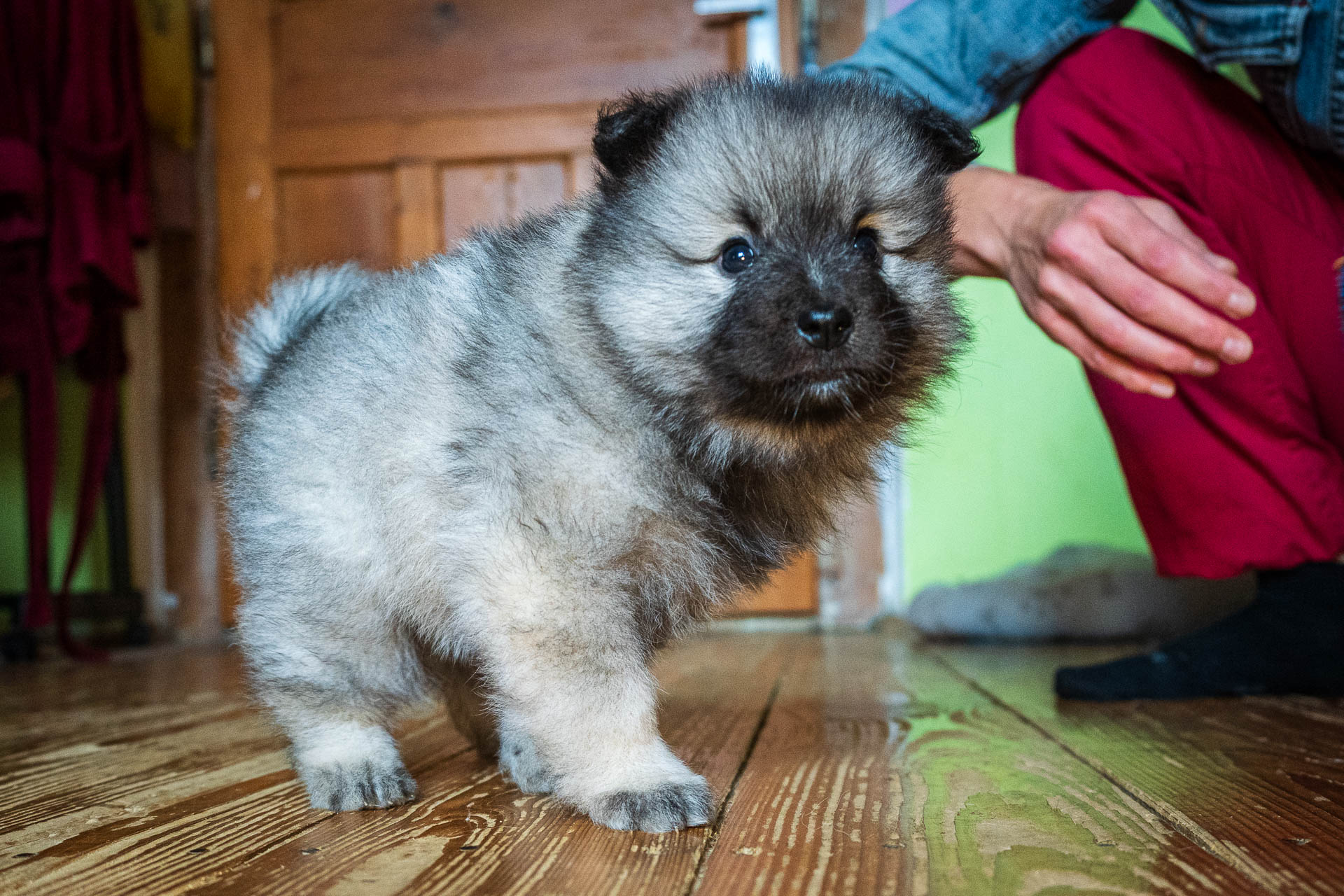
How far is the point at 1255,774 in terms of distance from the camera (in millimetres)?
1361

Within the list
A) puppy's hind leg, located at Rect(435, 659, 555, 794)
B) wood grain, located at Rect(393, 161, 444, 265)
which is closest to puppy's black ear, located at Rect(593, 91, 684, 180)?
puppy's hind leg, located at Rect(435, 659, 555, 794)

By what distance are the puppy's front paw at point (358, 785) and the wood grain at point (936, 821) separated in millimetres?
445

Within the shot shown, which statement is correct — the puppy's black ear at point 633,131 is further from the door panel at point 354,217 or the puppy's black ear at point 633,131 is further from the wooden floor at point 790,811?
the door panel at point 354,217

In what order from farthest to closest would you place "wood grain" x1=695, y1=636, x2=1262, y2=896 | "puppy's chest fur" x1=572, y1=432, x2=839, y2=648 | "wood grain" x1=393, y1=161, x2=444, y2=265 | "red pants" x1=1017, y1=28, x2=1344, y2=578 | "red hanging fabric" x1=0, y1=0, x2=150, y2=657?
1. "wood grain" x1=393, y1=161, x2=444, y2=265
2. "red hanging fabric" x1=0, y1=0, x2=150, y2=657
3. "red pants" x1=1017, y1=28, x2=1344, y2=578
4. "puppy's chest fur" x1=572, y1=432, x2=839, y2=648
5. "wood grain" x1=695, y1=636, x2=1262, y2=896

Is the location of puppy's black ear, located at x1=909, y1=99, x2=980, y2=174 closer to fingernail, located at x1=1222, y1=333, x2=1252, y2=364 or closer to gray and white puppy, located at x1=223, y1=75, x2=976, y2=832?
gray and white puppy, located at x1=223, y1=75, x2=976, y2=832

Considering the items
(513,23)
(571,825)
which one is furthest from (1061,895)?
(513,23)

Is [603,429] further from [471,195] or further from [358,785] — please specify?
[471,195]

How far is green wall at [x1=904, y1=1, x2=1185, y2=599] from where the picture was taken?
3.73m

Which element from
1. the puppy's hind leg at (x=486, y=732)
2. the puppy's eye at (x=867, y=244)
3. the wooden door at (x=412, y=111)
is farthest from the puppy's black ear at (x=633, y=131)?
the wooden door at (x=412, y=111)

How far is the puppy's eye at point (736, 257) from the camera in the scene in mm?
1325

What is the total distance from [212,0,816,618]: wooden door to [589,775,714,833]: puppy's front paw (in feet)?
8.99

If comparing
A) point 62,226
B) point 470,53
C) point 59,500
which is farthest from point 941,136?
point 59,500

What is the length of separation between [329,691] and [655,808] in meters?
0.55

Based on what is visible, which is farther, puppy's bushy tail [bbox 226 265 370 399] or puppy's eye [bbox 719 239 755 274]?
puppy's bushy tail [bbox 226 265 370 399]
